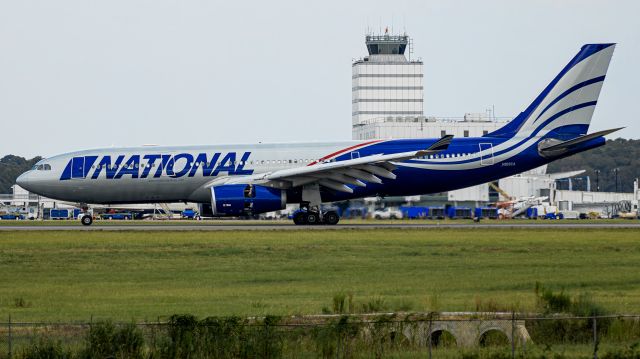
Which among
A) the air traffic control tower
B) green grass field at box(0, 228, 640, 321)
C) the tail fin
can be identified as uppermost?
the air traffic control tower

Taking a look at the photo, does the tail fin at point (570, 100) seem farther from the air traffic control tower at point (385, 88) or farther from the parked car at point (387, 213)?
the air traffic control tower at point (385, 88)

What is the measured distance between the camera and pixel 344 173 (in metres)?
48.5

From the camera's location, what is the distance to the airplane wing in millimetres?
47500

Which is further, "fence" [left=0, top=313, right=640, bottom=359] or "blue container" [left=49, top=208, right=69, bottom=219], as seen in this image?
"blue container" [left=49, top=208, right=69, bottom=219]

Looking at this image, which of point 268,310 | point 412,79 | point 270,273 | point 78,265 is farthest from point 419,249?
point 412,79

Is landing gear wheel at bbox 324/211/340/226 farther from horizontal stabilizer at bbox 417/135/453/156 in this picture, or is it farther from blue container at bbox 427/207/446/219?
blue container at bbox 427/207/446/219

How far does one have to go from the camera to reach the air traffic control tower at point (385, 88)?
493 ft

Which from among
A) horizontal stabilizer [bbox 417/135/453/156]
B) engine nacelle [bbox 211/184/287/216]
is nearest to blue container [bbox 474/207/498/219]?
horizontal stabilizer [bbox 417/135/453/156]

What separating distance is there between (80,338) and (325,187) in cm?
3176

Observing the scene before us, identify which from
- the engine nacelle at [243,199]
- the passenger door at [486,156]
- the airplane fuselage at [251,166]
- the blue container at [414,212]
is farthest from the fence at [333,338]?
the blue container at [414,212]

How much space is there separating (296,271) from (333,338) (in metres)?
11.9

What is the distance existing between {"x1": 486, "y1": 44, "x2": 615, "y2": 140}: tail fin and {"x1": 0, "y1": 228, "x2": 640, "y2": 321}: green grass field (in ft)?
31.8

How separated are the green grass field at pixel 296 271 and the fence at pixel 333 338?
2260 mm

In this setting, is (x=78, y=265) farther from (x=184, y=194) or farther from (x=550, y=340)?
(x=184, y=194)
